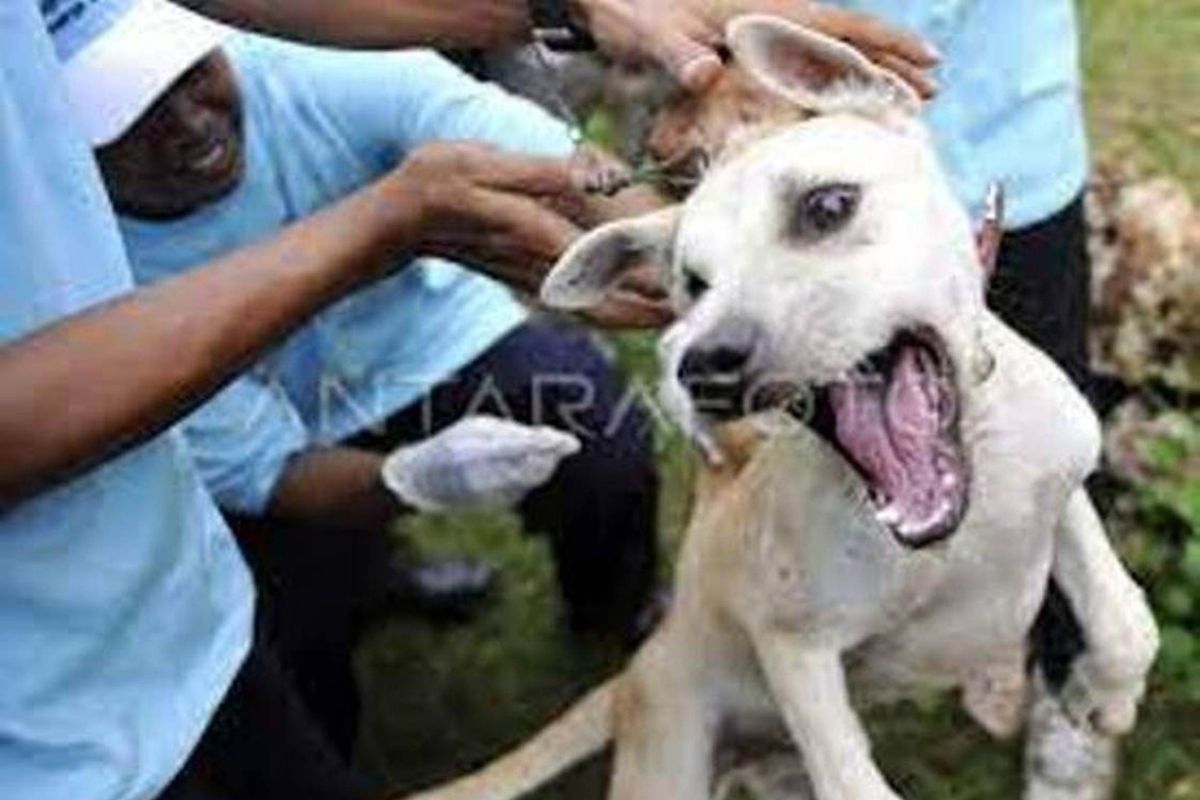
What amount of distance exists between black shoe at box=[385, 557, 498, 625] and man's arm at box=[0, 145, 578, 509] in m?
2.12

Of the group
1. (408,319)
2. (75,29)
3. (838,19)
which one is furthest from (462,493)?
(838,19)

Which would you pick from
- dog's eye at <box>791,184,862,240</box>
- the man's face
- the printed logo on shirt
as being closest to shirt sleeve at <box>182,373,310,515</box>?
the man's face

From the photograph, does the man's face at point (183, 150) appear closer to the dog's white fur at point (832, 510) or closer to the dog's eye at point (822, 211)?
the dog's white fur at point (832, 510)

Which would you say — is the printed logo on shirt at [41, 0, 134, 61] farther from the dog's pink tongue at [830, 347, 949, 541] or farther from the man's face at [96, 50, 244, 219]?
the dog's pink tongue at [830, 347, 949, 541]

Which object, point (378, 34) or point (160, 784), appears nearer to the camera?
point (160, 784)

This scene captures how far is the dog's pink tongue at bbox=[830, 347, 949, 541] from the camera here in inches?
85.1

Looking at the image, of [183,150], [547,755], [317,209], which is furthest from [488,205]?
[317,209]

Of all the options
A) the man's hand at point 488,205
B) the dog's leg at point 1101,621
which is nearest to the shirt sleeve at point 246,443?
the man's hand at point 488,205

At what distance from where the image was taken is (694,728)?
9.12 ft

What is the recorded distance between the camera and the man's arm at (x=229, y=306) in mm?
2164

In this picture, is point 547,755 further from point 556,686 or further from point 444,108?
point 556,686

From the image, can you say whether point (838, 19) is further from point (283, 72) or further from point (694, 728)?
point (283, 72)

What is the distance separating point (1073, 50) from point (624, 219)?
979mm

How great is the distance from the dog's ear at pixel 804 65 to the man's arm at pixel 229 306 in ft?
0.78
